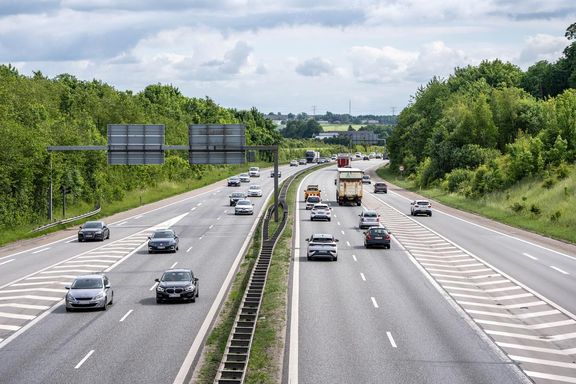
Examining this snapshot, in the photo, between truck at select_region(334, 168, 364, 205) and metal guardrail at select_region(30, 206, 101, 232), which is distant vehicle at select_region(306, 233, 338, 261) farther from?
truck at select_region(334, 168, 364, 205)

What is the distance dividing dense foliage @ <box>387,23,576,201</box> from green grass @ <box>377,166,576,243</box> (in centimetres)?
257

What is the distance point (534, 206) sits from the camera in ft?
266

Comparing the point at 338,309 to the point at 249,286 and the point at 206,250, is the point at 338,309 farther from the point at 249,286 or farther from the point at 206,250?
the point at 206,250

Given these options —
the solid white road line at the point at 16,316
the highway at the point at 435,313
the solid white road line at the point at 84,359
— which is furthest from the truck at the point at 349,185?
the solid white road line at the point at 84,359

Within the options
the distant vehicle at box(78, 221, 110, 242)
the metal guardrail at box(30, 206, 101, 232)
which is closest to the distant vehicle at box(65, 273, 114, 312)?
the distant vehicle at box(78, 221, 110, 242)

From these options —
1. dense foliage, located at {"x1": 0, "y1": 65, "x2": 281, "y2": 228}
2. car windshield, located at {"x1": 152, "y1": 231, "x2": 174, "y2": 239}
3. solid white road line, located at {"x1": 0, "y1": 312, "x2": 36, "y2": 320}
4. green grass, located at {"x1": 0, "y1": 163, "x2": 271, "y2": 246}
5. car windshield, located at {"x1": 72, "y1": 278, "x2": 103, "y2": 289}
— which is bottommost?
green grass, located at {"x1": 0, "y1": 163, "x2": 271, "y2": 246}

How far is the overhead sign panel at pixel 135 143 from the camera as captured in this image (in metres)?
73.2

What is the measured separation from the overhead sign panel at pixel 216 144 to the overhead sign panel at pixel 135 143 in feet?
9.18

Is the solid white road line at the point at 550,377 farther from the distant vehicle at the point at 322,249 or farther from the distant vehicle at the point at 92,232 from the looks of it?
the distant vehicle at the point at 92,232

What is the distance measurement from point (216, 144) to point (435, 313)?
38.9m

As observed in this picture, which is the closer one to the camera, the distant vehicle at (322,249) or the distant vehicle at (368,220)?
the distant vehicle at (322,249)

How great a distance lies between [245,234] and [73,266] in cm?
2088

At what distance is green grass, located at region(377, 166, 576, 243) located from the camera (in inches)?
2821

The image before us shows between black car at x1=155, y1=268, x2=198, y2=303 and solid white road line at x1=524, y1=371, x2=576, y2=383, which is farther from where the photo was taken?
black car at x1=155, y1=268, x2=198, y2=303
